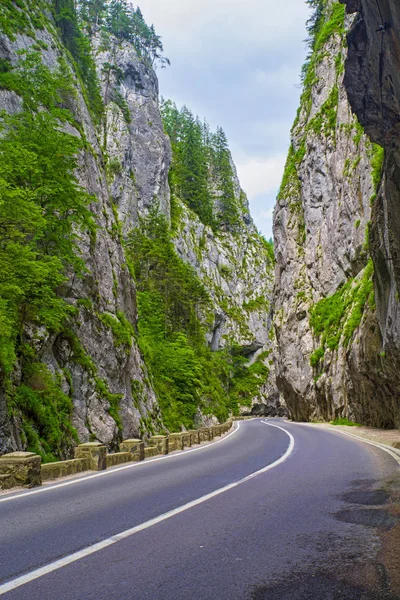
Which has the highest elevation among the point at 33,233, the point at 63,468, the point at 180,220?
the point at 180,220

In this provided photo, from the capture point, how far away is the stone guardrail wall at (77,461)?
8680 mm

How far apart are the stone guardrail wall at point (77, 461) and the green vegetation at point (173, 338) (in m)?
15.9

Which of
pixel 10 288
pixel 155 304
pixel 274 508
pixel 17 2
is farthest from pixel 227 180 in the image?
pixel 274 508

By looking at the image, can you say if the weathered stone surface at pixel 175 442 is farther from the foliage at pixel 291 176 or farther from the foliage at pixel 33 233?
the foliage at pixel 291 176

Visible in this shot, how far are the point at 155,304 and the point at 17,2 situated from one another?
2566 cm

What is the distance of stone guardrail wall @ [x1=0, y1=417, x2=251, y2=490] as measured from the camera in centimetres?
868

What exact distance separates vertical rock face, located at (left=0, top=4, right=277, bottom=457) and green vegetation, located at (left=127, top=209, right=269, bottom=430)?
4.49 meters

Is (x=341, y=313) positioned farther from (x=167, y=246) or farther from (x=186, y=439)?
(x=186, y=439)

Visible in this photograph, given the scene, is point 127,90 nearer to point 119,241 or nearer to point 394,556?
point 119,241

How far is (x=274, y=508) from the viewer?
6.81m

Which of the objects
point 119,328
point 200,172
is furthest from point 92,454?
point 200,172

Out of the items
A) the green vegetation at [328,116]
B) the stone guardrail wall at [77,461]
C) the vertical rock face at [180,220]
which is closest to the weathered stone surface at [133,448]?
the stone guardrail wall at [77,461]

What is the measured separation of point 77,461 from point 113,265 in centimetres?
1899

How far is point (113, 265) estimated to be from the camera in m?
28.6
